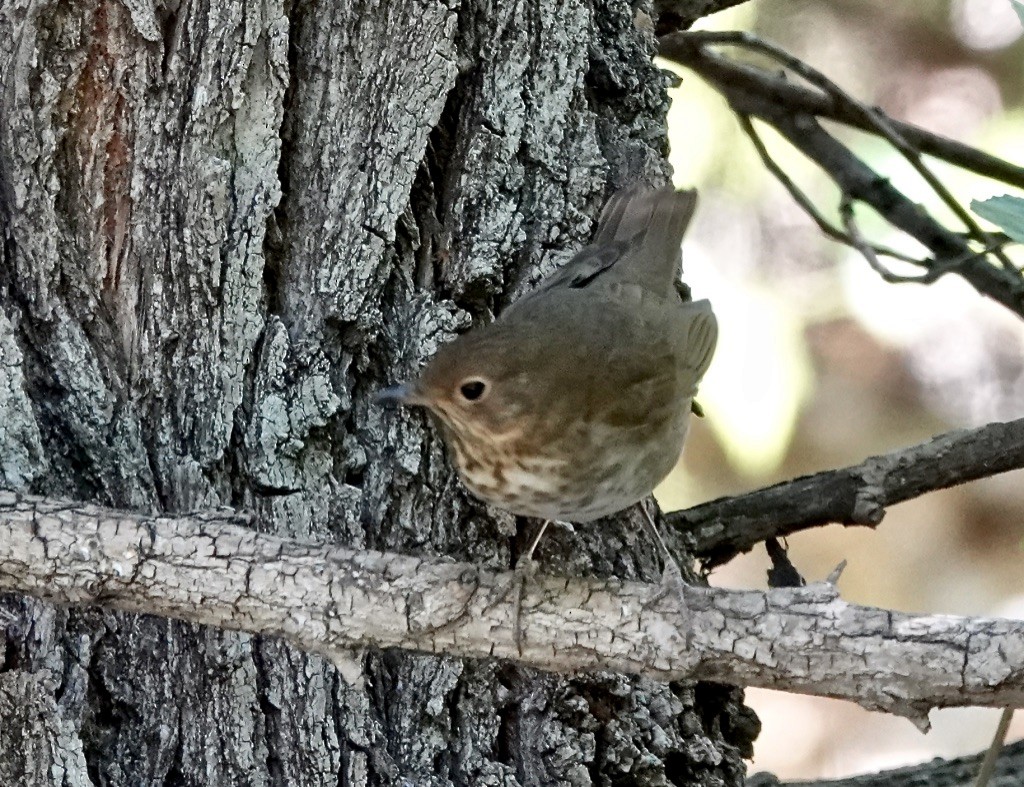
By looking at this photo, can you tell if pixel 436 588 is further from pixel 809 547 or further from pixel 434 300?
pixel 809 547

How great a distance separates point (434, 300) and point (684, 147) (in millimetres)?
2429

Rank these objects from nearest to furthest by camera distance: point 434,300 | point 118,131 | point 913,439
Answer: point 118,131, point 434,300, point 913,439

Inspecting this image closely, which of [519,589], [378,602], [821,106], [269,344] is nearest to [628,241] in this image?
[269,344]

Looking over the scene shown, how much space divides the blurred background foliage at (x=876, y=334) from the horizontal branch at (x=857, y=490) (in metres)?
2.02

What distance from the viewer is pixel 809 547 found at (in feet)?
20.4

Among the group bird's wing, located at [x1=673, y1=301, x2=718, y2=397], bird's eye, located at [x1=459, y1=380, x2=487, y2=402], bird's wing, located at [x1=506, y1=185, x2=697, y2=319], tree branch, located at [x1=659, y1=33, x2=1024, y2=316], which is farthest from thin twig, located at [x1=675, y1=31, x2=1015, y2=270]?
bird's eye, located at [x1=459, y1=380, x2=487, y2=402]

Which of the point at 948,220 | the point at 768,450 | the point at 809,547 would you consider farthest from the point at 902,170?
the point at 809,547

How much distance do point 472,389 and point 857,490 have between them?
969 millimetres

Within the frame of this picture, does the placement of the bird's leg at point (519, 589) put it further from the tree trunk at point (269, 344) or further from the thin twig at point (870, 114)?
the thin twig at point (870, 114)

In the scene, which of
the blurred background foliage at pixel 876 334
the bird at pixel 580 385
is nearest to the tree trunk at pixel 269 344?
the bird at pixel 580 385

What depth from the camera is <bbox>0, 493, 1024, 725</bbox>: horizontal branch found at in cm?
198

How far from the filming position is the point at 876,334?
18.8 feet

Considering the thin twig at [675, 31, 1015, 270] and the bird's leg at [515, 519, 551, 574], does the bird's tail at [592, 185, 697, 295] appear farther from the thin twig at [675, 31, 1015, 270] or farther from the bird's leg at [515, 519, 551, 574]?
the thin twig at [675, 31, 1015, 270]

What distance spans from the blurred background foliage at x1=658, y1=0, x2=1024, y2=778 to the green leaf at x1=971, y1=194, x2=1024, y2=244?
306 cm
